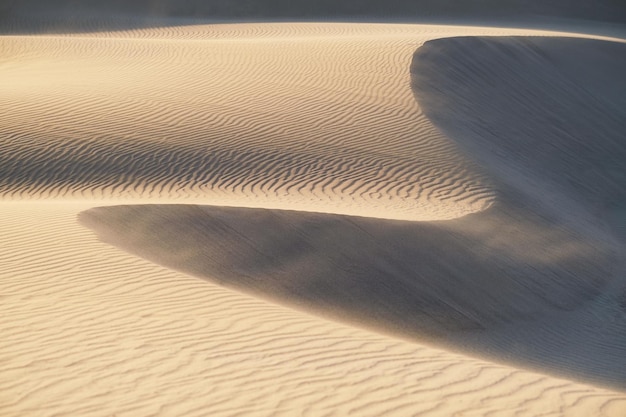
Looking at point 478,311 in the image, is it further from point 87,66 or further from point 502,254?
point 87,66

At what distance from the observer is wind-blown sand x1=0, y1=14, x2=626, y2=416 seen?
19.2 ft

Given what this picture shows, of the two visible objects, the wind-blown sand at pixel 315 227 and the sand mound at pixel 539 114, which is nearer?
the wind-blown sand at pixel 315 227

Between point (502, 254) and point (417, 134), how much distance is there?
5.07m

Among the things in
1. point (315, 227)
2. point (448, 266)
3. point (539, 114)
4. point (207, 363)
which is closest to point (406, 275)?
point (448, 266)

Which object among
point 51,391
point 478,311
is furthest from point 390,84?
point 51,391

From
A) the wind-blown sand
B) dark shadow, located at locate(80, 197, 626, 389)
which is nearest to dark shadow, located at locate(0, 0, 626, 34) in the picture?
the wind-blown sand

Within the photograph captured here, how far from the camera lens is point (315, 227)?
10719 mm

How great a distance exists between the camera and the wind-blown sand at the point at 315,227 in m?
5.85

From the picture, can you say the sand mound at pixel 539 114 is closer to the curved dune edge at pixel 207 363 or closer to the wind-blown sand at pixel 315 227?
the wind-blown sand at pixel 315 227

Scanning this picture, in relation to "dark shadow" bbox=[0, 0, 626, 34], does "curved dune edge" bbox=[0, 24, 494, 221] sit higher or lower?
lower

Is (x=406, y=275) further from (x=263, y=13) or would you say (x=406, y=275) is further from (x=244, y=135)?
(x=263, y=13)

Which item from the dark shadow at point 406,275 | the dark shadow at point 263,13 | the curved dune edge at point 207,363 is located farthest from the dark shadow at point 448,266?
the dark shadow at point 263,13

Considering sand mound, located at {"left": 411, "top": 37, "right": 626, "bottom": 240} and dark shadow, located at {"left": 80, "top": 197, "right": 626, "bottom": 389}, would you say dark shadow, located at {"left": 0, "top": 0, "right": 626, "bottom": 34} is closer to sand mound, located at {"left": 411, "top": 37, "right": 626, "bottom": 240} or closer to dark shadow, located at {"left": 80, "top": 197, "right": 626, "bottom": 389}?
sand mound, located at {"left": 411, "top": 37, "right": 626, "bottom": 240}

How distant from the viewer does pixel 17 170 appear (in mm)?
14266
